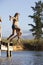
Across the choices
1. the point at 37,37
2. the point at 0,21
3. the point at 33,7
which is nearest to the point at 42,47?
the point at 37,37

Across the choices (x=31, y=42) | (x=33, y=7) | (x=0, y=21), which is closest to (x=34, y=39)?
(x=31, y=42)

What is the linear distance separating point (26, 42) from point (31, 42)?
1.09 m

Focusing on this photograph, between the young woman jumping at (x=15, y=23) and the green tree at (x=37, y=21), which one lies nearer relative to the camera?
the young woman jumping at (x=15, y=23)

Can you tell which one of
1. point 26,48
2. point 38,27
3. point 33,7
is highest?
point 33,7

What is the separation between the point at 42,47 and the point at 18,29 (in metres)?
38.0


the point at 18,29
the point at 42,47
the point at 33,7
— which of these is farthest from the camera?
the point at 33,7

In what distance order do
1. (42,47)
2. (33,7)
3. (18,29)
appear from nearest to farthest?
(18,29)
(42,47)
(33,7)

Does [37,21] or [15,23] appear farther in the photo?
[37,21]

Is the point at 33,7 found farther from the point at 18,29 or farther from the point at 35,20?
the point at 18,29

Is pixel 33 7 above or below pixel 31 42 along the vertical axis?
above

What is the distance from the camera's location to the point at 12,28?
30.4 meters

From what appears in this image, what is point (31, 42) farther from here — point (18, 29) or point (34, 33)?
point (18, 29)

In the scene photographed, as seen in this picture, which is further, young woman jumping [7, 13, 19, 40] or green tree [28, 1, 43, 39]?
green tree [28, 1, 43, 39]

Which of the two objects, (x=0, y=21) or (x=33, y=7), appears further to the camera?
(x=33, y=7)
